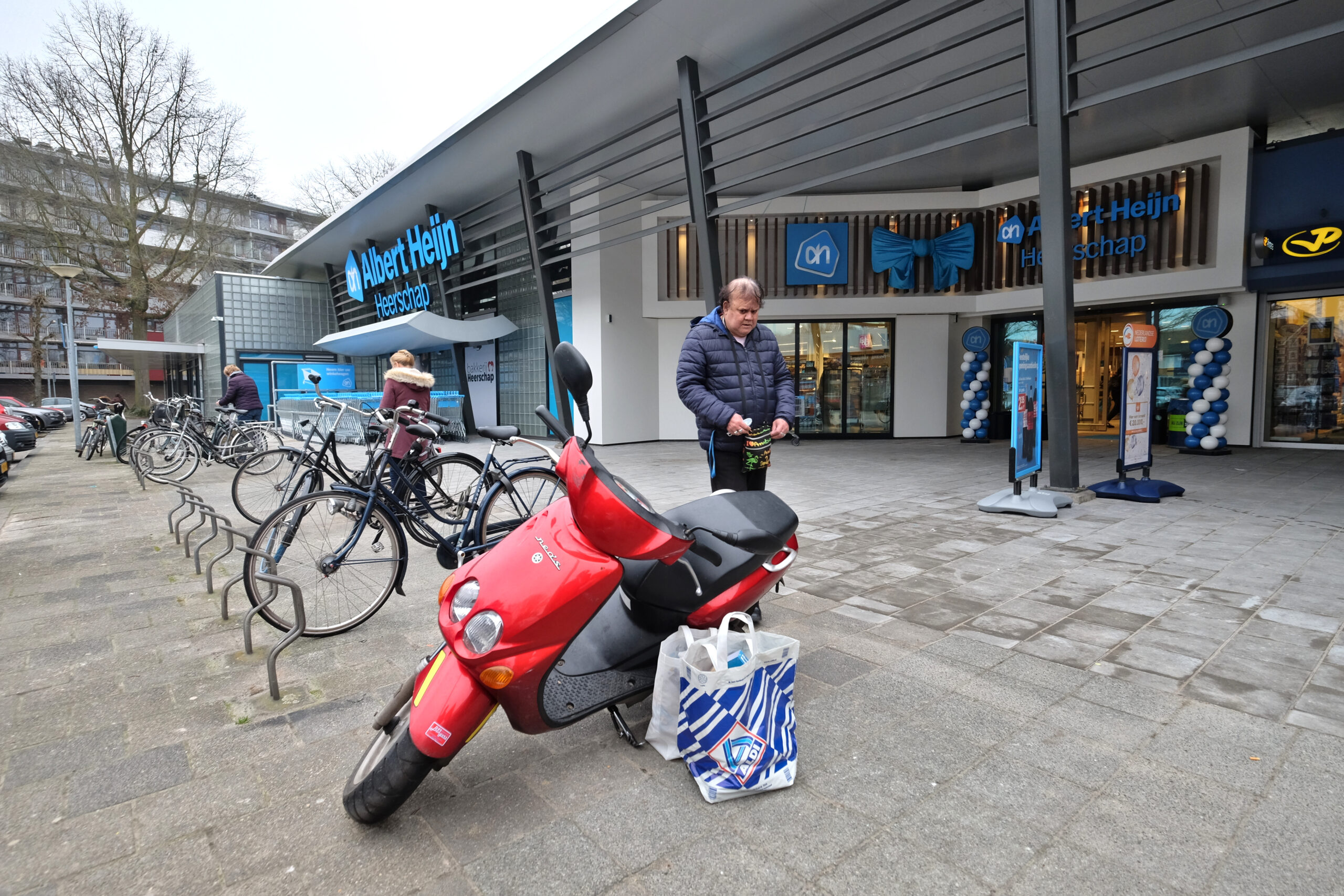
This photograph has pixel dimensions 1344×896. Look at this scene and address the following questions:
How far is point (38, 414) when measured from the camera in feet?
76.8

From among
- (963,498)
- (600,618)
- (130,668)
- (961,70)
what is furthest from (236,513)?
(961,70)

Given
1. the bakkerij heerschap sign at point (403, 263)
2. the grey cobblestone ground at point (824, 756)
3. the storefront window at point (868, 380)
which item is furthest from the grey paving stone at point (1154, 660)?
the bakkerij heerschap sign at point (403, 263)

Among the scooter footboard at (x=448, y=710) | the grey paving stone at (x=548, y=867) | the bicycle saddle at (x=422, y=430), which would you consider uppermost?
the bicycle saddle at (x=422, y=430)

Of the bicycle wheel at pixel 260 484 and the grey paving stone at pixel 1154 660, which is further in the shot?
the bicycle wheel at pixel 260 484

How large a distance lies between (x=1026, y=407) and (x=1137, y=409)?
1543mm

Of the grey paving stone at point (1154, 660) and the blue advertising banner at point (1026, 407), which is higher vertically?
the blue advertising banner at point (1026, 407)

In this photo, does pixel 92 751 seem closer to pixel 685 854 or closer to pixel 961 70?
pixel 685 854

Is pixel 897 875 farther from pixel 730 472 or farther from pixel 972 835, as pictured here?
pixel 730 472

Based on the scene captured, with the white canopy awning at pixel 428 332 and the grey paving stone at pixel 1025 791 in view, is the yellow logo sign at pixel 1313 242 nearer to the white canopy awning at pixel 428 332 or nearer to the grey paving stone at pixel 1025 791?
the grey paving stone at pixel 1025 791

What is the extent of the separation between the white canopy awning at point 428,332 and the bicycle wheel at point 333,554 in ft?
37.5

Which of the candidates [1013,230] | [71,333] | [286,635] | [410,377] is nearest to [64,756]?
[286,635]

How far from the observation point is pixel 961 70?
642cm

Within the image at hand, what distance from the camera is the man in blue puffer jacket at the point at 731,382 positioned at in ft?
11.0

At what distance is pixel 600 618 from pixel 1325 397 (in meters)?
13.7
